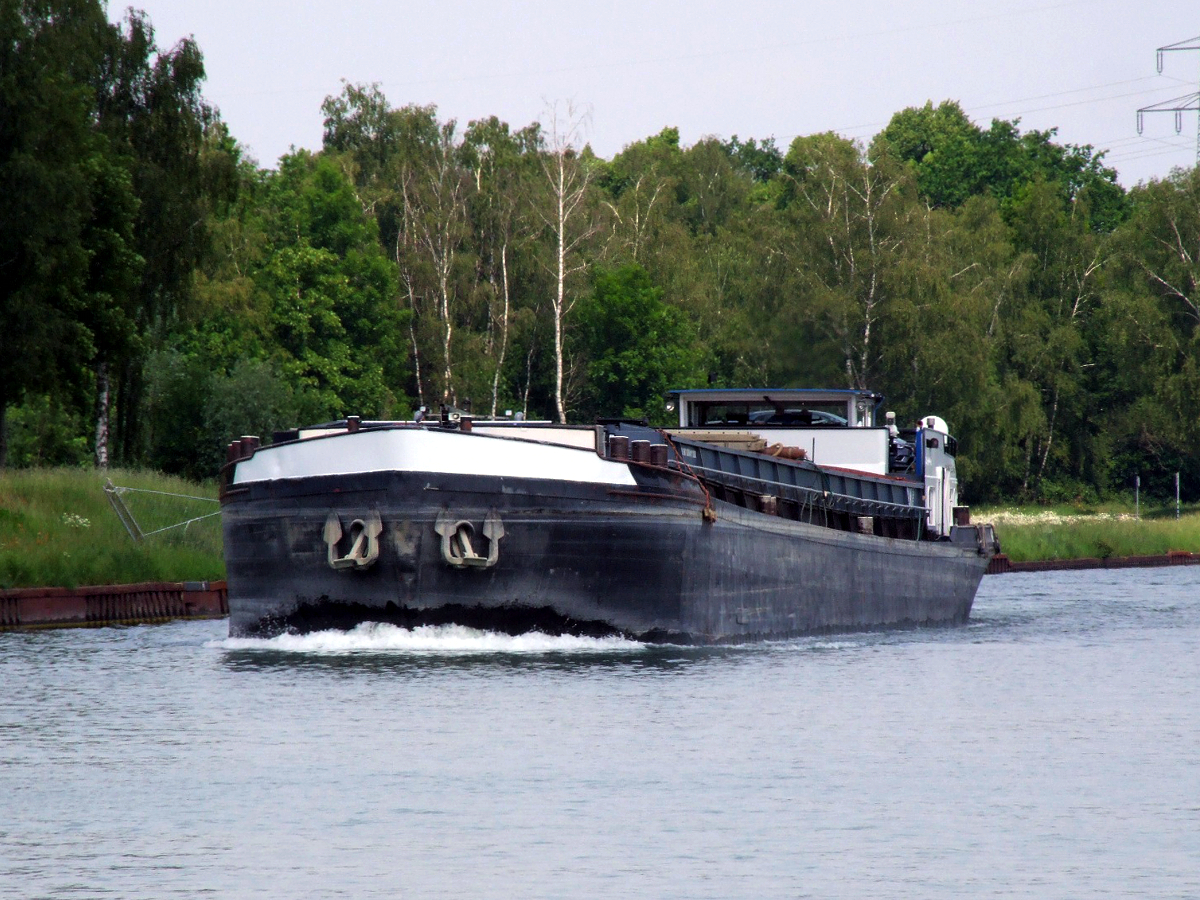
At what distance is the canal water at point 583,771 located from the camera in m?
13.3

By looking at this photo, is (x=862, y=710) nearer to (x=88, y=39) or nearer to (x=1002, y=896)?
(x=1002, y=896)

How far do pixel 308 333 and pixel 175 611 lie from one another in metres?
37.6

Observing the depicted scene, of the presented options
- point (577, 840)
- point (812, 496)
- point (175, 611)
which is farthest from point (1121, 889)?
point (175, 611)

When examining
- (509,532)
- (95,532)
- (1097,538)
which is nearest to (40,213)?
(95,532)

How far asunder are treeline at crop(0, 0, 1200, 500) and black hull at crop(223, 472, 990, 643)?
19.6 metres

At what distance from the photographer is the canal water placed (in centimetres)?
1330

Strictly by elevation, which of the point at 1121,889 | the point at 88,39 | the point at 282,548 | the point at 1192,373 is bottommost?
the point at 1121,889

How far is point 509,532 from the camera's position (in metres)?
25.5

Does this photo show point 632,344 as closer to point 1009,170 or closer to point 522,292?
point 522,292

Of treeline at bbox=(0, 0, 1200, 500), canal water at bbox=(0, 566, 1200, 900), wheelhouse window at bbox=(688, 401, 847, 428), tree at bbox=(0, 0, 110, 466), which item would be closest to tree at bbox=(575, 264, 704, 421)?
treeline at bbox=(0, 0, 1200, 500)

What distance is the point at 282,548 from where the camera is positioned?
26.6 m

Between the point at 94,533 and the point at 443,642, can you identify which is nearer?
the point at 443,642

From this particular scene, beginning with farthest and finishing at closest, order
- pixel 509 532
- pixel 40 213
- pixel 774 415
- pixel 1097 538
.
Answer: pixel 1097 538
pixel 40 213
pixel 774 415
pixel 509 532

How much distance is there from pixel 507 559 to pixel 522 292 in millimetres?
56652
